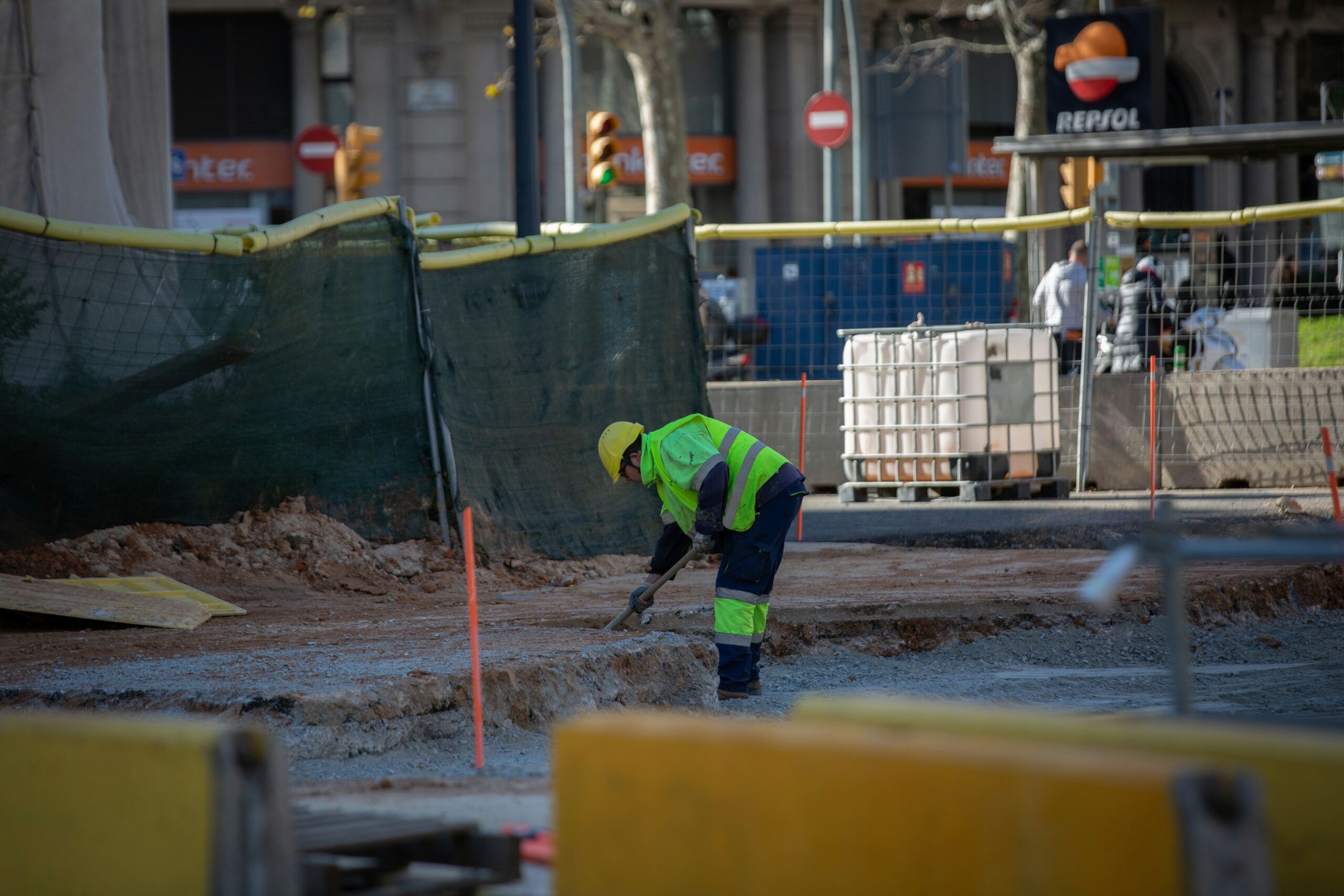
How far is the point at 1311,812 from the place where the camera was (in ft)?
9.16

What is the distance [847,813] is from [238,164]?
29112mm

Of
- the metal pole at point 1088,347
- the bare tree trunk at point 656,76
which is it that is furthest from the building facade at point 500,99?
the metal pole at point 1088,347

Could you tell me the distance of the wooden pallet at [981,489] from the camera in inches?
517

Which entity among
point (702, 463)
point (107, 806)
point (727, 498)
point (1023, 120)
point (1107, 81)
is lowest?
Result: point (107, 806)

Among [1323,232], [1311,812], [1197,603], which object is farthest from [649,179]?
[1311,812]

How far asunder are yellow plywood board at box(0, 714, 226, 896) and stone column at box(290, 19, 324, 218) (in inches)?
1044

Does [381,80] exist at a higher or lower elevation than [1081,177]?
higher

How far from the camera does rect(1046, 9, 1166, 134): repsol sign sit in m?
16.3

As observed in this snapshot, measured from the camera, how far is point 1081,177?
50.7ft

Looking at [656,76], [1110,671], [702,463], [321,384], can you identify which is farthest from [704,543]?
[656,76]

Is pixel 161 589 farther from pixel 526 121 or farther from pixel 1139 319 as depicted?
pixel 1139 319

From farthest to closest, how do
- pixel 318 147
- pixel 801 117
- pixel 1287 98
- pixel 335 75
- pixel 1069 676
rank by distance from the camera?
A: pixel 1287 98, pixel 335 75, pixel 801 117, pixel 318 147, pixel 1069 676

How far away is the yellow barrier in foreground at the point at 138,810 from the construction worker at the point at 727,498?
380 centimetres

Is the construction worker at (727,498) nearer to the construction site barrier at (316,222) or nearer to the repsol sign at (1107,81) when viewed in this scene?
the construction site barrier at (316,222)
